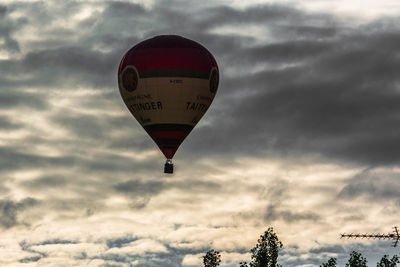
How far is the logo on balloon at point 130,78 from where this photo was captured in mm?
113500

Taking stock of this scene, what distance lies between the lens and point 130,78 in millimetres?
113938

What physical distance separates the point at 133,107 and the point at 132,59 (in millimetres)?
4855

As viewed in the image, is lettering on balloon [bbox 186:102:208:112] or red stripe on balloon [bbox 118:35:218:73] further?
lettering on balloon [bbox 186:102:208:112]

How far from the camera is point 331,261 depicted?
14450 cm

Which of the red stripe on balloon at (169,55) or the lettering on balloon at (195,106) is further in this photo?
the lettering on balloon at (195,106)

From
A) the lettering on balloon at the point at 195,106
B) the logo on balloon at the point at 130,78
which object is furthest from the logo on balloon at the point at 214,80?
the logo on balloon at the point at 130,78

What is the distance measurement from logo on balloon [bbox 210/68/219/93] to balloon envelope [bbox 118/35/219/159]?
10cm

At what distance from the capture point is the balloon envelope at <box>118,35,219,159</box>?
112625 mm

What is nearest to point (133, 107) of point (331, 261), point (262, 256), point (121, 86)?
point (121, 86)

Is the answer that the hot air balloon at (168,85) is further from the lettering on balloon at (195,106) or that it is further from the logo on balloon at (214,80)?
the logo on balloon at (214,80)

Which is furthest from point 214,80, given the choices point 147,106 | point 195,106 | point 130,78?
point 130,78

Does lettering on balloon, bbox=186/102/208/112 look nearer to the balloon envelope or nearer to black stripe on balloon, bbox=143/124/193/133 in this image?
the balloon envelope

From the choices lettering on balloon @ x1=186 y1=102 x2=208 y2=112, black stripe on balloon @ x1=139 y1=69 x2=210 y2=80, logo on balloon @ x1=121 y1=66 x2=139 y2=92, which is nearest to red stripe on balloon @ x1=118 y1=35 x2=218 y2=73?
black stripe on balloon @ x1=139 y1=69 x2=210 y2=80

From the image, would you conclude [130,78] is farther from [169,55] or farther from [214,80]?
[214,80]
